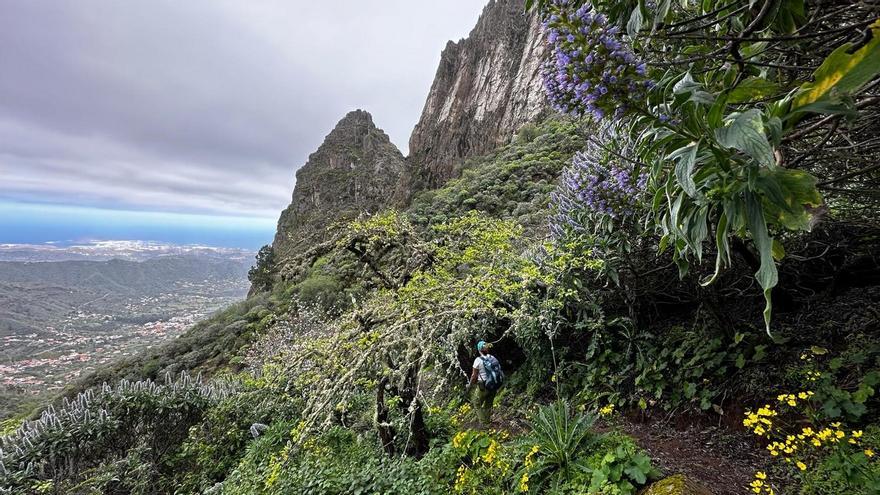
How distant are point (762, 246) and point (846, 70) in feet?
1.24

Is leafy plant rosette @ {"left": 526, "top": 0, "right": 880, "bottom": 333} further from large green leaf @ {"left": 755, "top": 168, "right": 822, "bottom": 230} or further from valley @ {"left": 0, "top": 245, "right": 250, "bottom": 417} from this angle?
valley @ {"left": 0, "top": 245, "right": 250, "bottom": 417}

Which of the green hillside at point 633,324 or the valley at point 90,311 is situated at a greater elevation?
the green hillside at point 633,324

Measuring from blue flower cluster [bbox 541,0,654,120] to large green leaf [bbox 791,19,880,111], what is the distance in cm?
84

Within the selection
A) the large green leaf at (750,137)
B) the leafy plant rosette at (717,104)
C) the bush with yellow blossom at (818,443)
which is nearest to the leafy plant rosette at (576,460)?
the bush with yellow blossom at (818,443)

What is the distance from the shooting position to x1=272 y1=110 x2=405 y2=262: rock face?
44.9 meters

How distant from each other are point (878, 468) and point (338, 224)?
214 inches

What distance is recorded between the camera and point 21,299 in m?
90.2

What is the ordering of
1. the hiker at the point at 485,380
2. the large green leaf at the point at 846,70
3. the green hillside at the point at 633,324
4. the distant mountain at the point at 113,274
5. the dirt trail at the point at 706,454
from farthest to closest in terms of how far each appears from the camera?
the distant mountain at the point at 113,274, the hiker at the point at 485,380, the dirt trail at the point at 706,454, the green hillside at the point at 633,324, the large green leaf at the point at 846,70

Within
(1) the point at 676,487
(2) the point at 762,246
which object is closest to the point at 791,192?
(2) the point at 762,246

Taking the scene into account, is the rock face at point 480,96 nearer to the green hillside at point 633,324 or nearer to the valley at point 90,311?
the green hillside at point 633,324

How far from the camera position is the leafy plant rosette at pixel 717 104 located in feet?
2.64

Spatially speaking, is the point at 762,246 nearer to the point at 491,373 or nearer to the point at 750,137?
the point at 750,137

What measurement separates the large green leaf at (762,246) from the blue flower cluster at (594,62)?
87 centimetres

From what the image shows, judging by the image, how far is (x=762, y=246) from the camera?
2.74 feet
